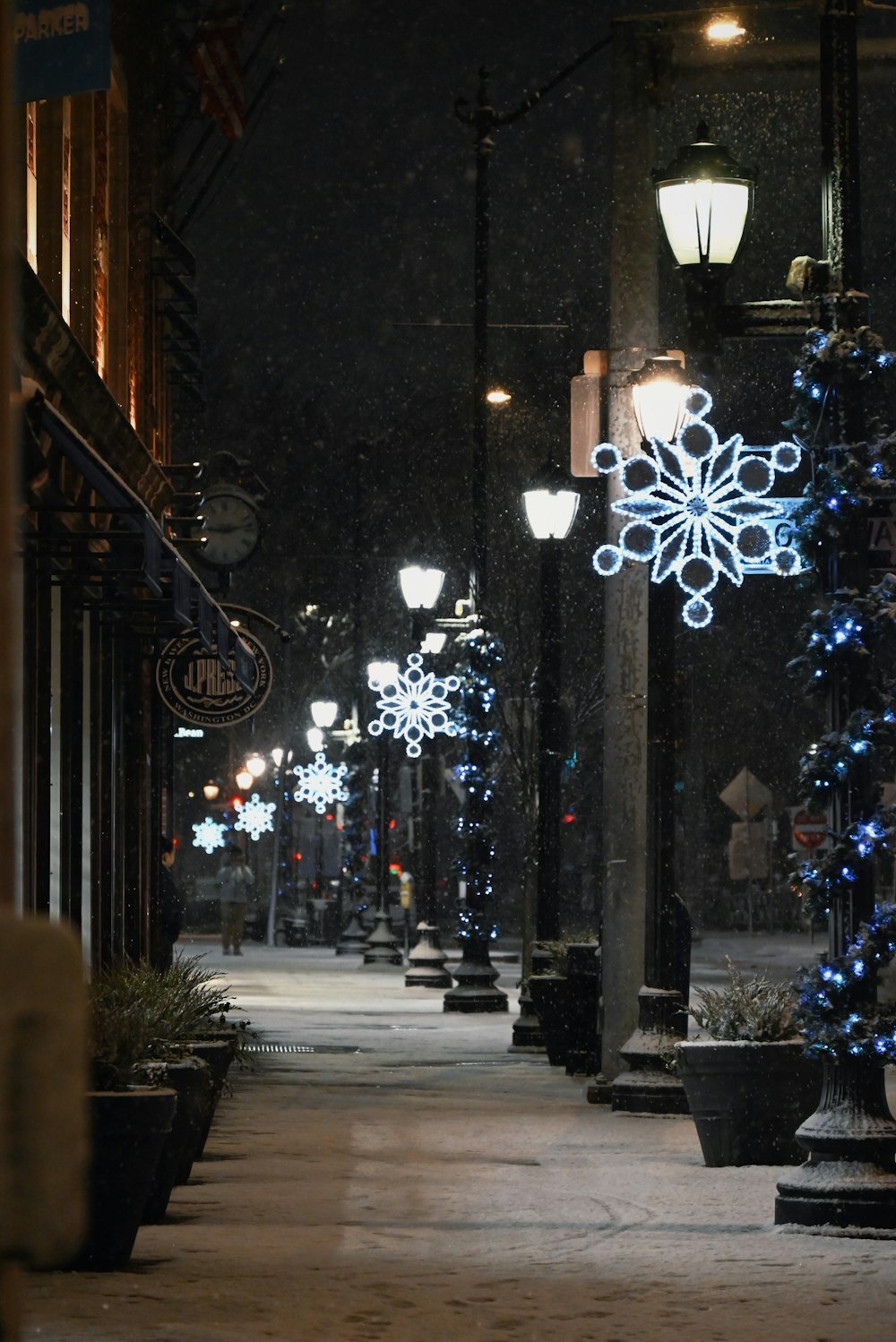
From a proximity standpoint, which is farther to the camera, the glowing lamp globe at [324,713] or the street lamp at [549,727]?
the glowing lamp globe at [324,713]

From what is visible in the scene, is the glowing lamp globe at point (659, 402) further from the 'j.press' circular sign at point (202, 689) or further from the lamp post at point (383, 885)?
the lamp post at point (383, 885)

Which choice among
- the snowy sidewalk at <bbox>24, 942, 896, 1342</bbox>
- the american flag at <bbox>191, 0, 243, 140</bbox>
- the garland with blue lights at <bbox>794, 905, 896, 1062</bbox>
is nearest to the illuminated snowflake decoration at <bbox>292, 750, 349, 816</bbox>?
the american flag at <bbox>191, 0, 243, 140</bbox>

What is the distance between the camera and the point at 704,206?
11555mm

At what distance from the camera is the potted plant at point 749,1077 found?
12.5 metres

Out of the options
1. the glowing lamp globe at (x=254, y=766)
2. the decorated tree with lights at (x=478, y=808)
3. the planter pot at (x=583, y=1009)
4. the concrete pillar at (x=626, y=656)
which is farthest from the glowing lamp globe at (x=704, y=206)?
the glowing lamp globe at (x=254, y=766)

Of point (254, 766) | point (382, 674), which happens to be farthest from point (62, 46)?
point (254, 766)

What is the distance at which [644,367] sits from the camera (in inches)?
560

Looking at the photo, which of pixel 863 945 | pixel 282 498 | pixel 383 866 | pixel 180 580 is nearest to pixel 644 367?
pixel 180 580

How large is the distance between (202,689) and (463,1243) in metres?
10.3

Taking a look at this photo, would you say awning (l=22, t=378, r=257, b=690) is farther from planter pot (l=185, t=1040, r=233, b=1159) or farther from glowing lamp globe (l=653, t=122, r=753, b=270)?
glowing lamp globe (l=653, t=122, r=753, b=270)

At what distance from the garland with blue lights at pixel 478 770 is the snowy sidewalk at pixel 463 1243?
12.6m

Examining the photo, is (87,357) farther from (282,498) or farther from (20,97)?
(282,498)

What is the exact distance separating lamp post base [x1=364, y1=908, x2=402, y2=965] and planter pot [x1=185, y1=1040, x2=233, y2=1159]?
28.8 meters

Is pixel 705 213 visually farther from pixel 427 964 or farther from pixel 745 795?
pixel 745 795
